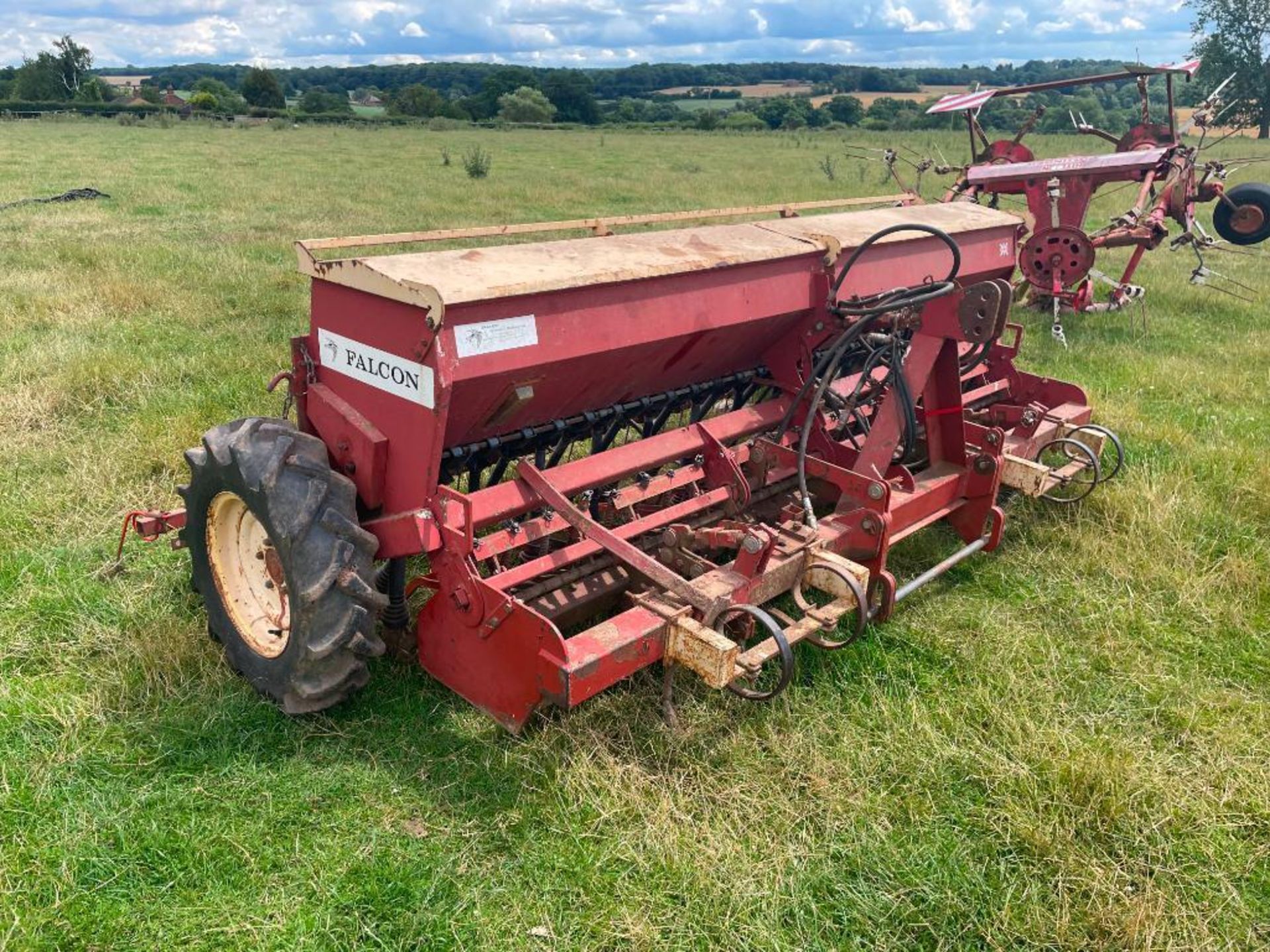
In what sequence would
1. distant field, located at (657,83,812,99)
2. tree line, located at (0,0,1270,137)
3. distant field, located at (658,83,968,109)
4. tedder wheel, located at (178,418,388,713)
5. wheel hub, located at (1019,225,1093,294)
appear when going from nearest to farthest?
tedder wheel, located at (178,418,388,713)
wheel hub, located at (1019,225,1093,294)
tree line, located at (0,0,1270,137)
distant field, located at (658,83,968,109)
distant field, located at (657,83,812,99)

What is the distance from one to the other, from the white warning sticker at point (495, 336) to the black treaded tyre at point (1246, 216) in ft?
32.4

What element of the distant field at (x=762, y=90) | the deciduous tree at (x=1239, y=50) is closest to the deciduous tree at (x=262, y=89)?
the distant field at (x=762, y=90)

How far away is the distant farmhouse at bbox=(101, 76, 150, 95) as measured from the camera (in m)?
67.0

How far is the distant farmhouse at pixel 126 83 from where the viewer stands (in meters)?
67.0

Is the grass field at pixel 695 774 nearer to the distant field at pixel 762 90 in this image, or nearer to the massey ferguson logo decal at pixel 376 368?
the massey ferguson logo decal at pixel 376 368

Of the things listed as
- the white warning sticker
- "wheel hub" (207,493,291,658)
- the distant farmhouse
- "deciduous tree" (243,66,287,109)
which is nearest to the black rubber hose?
"wheel hub" (207,493,291,658)

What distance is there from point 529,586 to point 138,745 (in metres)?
1.43

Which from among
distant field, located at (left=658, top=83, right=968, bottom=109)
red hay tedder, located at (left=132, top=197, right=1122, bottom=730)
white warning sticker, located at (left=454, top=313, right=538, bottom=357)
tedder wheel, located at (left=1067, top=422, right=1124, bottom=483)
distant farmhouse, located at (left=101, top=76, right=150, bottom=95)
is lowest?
tedder wheel, located at (left=1067, top=422, right=1124, bottom=483)

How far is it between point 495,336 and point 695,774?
5.20 ft

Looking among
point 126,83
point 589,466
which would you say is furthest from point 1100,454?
point 126,83

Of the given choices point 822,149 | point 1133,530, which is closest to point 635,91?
point 822,149

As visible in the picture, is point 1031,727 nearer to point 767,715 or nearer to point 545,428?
point 767,715

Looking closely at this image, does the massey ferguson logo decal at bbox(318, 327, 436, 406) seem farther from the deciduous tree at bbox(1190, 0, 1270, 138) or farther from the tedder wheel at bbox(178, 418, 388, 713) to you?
the deciduous tree at bbox(1190, 0, 1270, 138)

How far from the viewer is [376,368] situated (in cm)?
297
